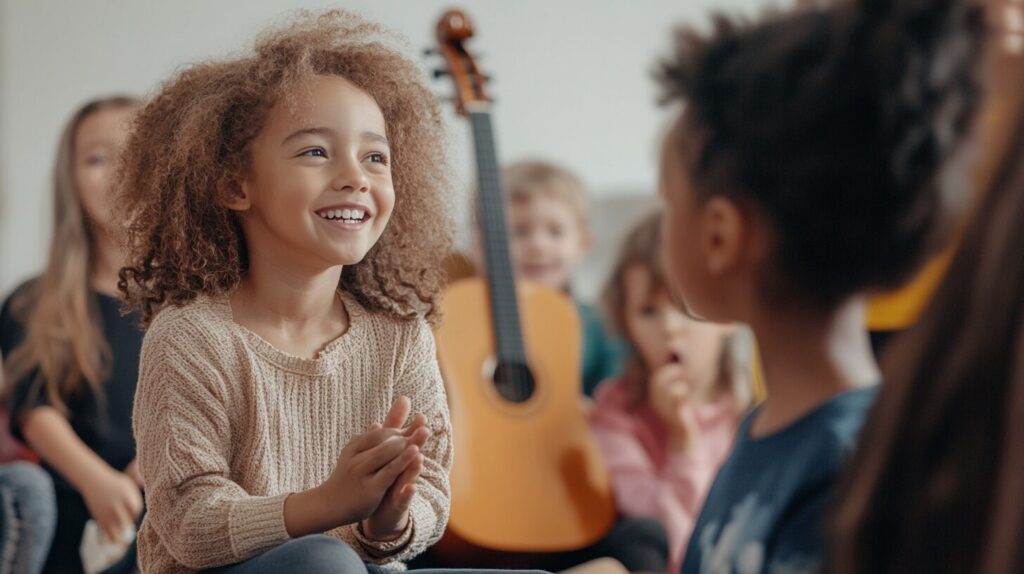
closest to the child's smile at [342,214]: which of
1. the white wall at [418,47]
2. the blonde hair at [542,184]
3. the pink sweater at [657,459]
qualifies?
the pink sweater at [657,459]

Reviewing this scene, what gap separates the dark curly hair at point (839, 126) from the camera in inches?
22.6

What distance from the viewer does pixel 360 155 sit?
0.71m

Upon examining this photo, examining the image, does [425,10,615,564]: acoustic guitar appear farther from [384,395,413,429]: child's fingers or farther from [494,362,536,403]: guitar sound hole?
[384,395,413,429]: child's fingers

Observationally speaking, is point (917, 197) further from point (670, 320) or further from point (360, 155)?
point (670, 320)

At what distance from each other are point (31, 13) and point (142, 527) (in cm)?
195

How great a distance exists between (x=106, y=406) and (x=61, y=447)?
0.21 feet

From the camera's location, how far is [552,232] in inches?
80.8

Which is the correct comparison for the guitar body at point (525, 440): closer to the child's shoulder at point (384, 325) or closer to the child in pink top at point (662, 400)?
the child in pink top at point (662, 400)

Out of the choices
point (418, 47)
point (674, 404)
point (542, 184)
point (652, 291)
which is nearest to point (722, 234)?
point (674, 404)

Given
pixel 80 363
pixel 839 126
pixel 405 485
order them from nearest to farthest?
pixel 839 126 → pixel 405 485 → pixel 80 363

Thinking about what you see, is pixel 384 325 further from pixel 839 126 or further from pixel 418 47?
pixel 418 47

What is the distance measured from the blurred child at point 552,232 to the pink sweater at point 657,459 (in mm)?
187

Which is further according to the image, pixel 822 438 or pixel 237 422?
pixel 237 422

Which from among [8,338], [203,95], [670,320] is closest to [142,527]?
[203,95]
